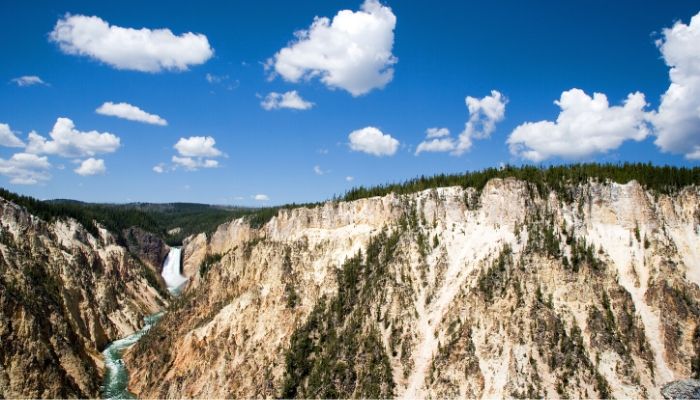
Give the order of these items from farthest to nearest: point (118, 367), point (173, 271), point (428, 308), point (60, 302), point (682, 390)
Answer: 1. point (173, 271)
2. point (60, 302)
3. point (118, 367)
4. point (428, 308)
5. point (682, 390)

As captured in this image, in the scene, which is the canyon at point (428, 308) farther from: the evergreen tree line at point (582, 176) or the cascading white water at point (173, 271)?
the cascading white water at point (173, 271)

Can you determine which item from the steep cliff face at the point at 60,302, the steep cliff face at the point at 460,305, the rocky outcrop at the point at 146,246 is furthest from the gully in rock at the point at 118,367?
the rocky outcrop at the point at 146,246

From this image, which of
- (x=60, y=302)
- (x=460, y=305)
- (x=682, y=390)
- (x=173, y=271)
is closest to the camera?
(x=682, y=390)

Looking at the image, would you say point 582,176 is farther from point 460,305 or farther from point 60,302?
point 60,302

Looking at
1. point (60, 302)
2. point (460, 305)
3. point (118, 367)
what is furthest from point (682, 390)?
point (60, 302)

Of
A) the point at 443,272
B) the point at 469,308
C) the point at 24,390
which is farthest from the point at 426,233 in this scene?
the point at 24,390

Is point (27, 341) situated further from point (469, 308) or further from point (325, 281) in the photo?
point (469, 308)

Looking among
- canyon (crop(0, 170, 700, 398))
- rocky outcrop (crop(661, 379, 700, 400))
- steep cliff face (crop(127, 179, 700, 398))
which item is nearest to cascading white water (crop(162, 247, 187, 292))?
canyon (crop(0, 170, 700, 398))
